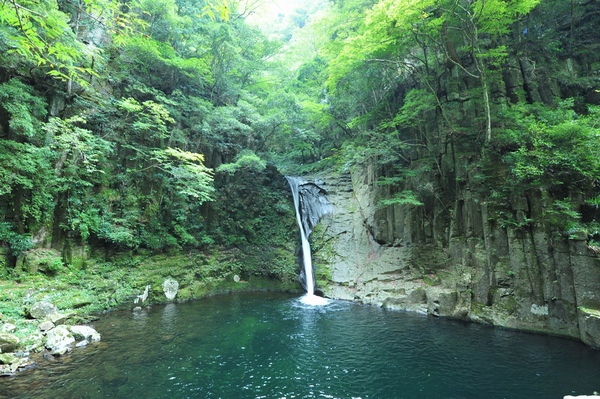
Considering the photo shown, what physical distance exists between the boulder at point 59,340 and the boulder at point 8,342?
25.9 inches

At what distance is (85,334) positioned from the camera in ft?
27.5

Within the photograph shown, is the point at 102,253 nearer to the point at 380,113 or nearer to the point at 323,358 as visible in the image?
the point at 323,358

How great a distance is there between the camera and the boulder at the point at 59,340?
7523 millimetres

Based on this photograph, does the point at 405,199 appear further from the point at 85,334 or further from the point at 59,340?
the point at 59,340

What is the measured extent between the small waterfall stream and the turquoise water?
18.1 feet

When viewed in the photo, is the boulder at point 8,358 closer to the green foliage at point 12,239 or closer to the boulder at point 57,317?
the boulder at point 57,317

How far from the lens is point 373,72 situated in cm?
1673

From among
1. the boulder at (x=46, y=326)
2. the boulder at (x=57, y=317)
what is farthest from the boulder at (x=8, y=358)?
the boulder at (x=57, y=317)

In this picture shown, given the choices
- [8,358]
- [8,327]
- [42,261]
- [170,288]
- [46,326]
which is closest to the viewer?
[8,358]

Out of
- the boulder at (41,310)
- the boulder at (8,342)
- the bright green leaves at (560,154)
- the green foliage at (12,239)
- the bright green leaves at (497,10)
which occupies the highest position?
the bright green leaves at (497,10)

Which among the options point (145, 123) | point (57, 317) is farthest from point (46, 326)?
point (145, 123)

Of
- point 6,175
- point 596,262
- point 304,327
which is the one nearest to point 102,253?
point 6,175

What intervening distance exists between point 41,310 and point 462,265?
14.4 metres

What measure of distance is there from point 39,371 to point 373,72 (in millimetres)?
18122
